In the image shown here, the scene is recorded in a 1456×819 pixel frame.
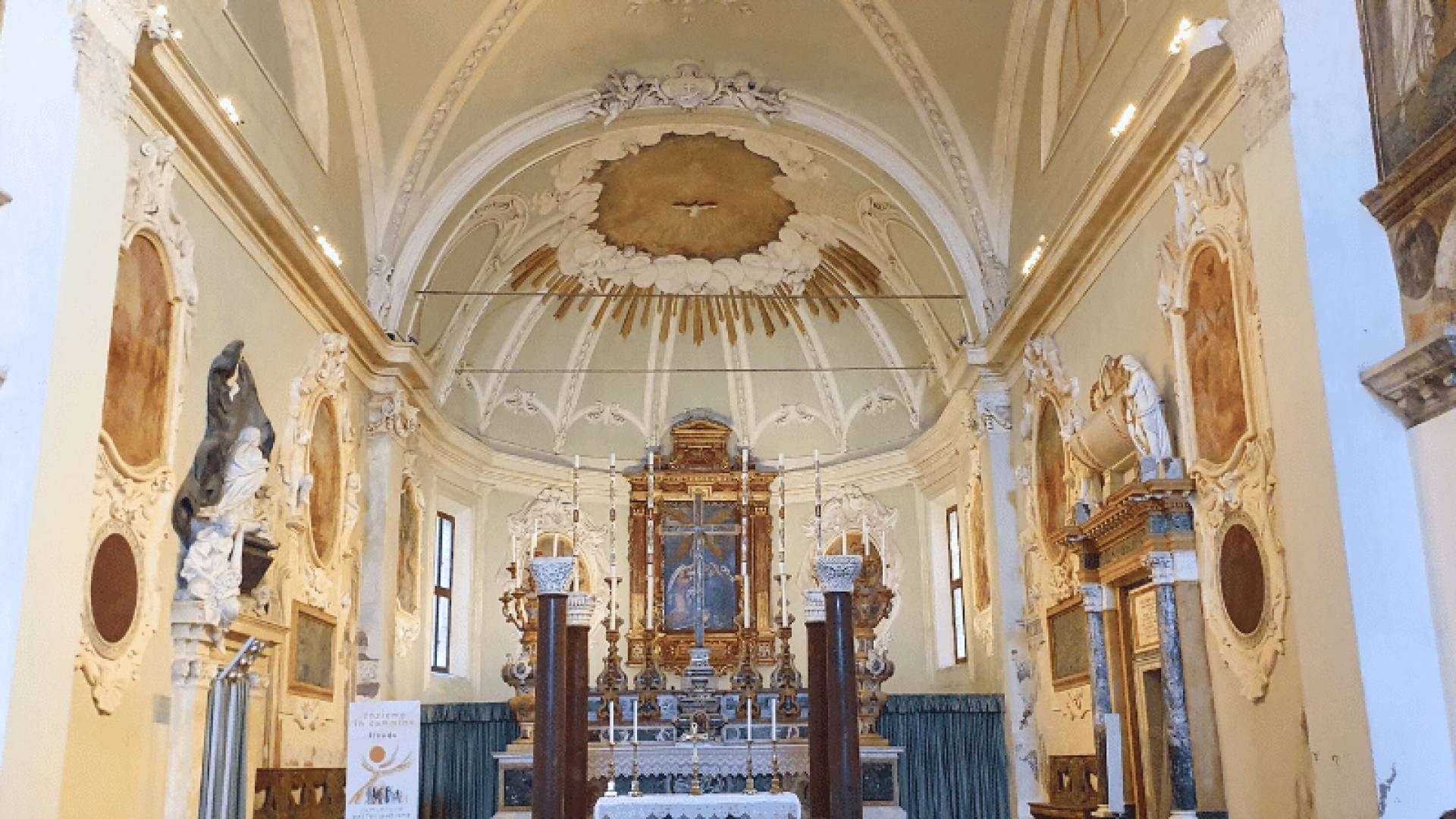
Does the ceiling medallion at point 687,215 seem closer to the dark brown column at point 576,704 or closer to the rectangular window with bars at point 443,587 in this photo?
the rectangular window with bars at point 443,587

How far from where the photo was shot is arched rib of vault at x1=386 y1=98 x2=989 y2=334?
1348 cm

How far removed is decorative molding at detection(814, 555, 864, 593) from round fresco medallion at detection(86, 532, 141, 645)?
4.28 meters

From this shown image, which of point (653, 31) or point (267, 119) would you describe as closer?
point (267, 119)

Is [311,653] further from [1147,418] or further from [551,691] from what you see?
[1147,418]

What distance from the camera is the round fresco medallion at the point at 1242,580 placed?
7.41 metres

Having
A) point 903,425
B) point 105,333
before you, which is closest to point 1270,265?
point 105,333

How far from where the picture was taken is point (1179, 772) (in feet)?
26.5

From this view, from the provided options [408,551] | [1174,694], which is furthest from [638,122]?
[1174,694]

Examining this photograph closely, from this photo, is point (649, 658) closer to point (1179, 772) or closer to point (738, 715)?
point (738, 715)

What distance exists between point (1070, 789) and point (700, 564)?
7.93 meters

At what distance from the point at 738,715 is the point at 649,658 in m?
1.65

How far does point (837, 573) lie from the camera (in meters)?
8.70

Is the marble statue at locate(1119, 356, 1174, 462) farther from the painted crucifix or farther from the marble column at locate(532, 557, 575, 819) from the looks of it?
the painted crucifix

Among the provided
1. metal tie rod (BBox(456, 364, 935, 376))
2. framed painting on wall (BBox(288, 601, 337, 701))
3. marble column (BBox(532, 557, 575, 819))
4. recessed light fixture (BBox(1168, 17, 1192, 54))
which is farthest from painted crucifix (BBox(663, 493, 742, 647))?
recessed light fixture (BBox(1168, 17, 1192, 54))
